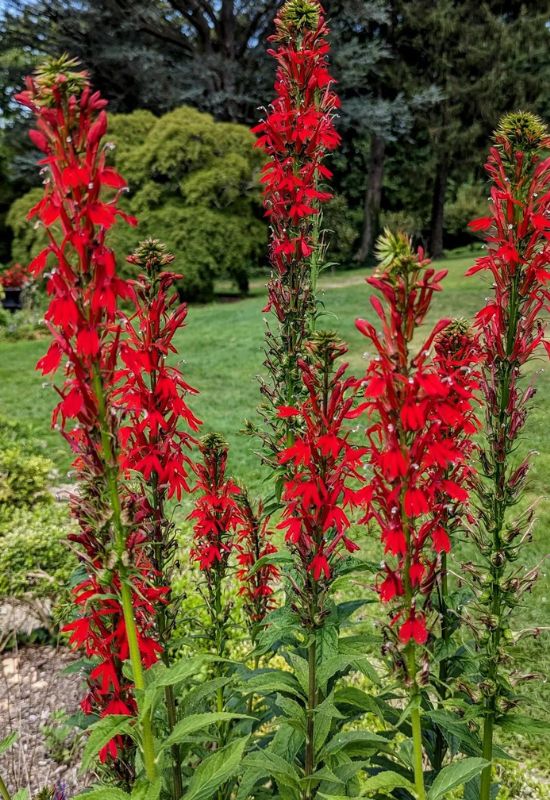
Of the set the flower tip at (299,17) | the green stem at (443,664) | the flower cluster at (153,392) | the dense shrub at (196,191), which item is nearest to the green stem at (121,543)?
the flower cluster at (153,392)

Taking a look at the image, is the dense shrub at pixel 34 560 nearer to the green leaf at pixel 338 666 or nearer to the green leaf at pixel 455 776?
the green leaf at pixel 338 666

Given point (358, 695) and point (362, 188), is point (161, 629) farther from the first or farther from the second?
point (362, 188)

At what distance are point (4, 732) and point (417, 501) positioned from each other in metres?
2.71

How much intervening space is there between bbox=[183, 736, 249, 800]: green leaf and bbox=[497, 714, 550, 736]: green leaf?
0.67 meters

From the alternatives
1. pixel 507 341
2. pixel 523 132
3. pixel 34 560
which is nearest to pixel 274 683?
pixel 507 341

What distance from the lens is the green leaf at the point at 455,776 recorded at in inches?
56.3

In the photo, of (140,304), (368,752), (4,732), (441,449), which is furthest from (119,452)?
(4,732)

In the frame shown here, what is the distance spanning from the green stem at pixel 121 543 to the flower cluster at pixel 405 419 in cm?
49

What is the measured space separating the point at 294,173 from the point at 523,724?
181 cm

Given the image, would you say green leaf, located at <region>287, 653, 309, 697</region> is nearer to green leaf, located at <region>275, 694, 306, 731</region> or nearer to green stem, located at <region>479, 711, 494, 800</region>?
green leaf, located at <region>275, 694, 306, 731</region>

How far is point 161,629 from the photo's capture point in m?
1.76

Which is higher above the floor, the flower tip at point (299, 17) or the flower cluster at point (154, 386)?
the flower tip at point (299, 17)

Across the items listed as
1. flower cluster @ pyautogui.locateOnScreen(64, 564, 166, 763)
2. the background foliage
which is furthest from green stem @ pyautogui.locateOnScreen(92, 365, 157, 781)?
the background foliage

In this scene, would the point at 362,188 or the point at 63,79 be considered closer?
the point at 63,79
